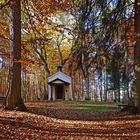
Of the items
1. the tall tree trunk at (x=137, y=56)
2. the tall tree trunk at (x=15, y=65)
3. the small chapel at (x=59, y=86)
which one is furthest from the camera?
the small chapel at (x=59, y=86)

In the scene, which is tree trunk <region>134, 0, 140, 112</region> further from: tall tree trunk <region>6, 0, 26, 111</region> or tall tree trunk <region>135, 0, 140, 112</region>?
tall tree trunk <region>6, 0, 26, 111</region>

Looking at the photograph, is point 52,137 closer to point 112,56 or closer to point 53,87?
point 112,56

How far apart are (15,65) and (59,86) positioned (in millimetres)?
25544

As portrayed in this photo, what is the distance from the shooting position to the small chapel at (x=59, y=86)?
42000 millimetres

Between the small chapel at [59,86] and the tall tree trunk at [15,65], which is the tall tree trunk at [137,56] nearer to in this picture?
the tall tree trunk at [15,65]

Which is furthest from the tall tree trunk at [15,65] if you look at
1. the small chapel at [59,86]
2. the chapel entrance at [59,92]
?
the chapel entrance at [59,92]

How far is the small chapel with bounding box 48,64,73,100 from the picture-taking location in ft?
138

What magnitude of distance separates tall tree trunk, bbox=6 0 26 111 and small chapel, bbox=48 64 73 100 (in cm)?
2235

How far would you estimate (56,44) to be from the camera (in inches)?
2138

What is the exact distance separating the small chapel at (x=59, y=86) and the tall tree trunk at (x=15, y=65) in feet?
73.3

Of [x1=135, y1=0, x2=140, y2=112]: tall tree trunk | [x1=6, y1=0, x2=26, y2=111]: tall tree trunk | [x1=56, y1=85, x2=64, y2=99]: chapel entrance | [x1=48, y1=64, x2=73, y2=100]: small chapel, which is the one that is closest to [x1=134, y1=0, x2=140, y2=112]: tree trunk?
[x1=135, y1=0, x2=140, y2=112]: tall tree trunk

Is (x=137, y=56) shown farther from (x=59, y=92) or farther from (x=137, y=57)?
(x=59, y=92)

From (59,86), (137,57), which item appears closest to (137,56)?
(137,57)

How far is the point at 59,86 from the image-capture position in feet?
146
